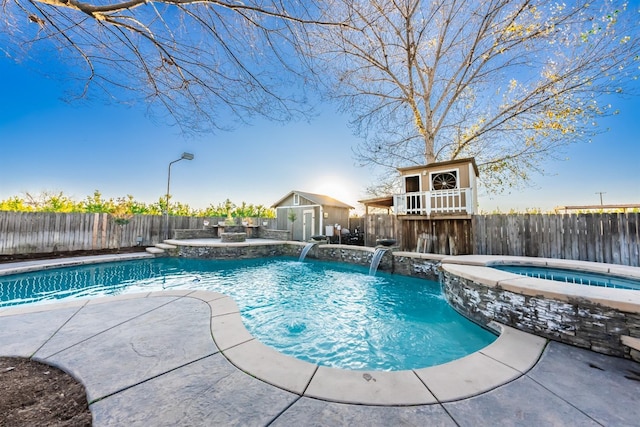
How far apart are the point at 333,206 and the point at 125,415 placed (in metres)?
15.7

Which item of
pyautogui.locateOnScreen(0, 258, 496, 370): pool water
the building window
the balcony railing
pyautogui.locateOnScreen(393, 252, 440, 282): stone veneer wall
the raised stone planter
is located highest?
the building window

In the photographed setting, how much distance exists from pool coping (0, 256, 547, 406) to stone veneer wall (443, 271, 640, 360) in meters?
0.25

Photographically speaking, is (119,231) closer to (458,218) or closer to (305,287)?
(305,287)

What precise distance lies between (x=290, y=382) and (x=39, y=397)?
1.60m

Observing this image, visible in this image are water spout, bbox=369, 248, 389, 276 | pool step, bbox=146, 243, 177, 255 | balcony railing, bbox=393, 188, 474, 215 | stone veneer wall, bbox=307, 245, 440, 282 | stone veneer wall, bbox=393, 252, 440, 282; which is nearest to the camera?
stone veneer wall, bbox=393, 252, 440, 282

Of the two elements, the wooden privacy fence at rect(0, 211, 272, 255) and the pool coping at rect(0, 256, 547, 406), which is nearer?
the pool coping at rect(0, 256, 547, 406)

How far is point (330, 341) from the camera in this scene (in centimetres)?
316

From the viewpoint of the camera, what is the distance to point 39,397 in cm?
144

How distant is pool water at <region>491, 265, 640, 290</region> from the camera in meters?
3.83

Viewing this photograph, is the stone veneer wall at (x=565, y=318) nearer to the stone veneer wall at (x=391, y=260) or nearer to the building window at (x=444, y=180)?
the stone veneer wall at (x=391, y=260)

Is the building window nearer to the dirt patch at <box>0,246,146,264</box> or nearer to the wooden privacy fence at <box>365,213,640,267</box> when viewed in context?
the wooden privacy fence at <box>365,213,640,267</box>

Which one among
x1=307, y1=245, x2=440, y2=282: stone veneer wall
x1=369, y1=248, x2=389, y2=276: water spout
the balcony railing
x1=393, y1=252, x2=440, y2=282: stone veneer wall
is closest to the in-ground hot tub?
x1=393, y1=252, x2=440, y2=282: stone veneer wall

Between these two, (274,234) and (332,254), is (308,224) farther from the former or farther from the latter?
(332,254)

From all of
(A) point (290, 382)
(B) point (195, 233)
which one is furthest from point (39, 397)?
(B) point (195, 233)
